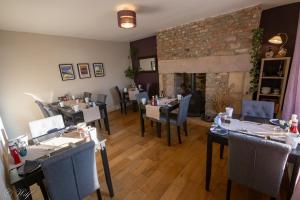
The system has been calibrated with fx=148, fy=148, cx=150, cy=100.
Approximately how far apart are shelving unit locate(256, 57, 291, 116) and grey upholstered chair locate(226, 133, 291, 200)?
6.80ft

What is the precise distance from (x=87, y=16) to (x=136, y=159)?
2.66m

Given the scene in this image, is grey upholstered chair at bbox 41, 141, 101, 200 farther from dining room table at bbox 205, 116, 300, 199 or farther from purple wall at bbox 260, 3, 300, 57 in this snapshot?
purple wall at bbox 260, 3, 300, 57

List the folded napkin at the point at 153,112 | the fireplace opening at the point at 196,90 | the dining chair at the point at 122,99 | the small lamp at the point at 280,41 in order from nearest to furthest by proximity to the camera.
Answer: the small lamp at the point at 280,41 → the folded napkin at the point at 153,112 → the fireplace opening at the point at 196,90 → the dining chair at the point at 122,99

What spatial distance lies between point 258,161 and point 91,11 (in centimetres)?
299

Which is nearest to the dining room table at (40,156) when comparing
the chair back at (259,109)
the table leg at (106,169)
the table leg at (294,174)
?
the table leg at (106,169)

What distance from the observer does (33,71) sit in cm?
353

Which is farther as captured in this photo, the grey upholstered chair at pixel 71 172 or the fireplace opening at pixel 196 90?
the fireplace opening at pixel 196 90

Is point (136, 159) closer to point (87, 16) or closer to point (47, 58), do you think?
point (87, 16)

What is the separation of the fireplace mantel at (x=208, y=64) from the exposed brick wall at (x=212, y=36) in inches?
3.8

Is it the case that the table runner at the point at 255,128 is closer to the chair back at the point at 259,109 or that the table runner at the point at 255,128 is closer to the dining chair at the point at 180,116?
the chair back at the point at 259,109

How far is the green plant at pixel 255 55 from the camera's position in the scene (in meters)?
2.75

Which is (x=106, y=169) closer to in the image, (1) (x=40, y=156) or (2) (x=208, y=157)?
(1) (x=40, y=156)

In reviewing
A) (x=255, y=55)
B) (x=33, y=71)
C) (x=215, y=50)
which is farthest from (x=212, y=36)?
(x=33, y=71)

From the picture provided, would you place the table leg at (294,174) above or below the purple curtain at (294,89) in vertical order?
below
